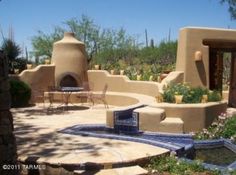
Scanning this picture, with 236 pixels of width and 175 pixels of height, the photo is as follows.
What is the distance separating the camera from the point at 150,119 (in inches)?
359

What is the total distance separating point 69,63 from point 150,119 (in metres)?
9.03

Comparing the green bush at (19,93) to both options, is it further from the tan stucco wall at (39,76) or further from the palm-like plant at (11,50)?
the palm-like plant at (11,50)

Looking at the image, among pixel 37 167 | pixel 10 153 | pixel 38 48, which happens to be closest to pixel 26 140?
pixel 37 167

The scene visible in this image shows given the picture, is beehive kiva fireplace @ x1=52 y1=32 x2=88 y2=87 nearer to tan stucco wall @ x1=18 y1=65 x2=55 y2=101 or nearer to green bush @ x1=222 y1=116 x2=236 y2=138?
tan stucco wall @ x1=18 y1=65 x2=55 y2=101

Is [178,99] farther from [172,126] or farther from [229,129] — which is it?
[229,129]

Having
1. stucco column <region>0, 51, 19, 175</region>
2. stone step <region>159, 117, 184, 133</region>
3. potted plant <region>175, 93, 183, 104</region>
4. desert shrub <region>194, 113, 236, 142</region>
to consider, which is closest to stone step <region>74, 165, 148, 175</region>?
stucco column <region>0, 51, 19, 175</region>

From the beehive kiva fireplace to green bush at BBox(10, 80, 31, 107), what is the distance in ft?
7.71

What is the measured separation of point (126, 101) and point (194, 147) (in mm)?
6709

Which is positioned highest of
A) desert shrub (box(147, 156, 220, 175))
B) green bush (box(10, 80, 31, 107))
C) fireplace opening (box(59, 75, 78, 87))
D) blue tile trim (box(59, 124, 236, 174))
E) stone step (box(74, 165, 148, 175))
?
fireplace opening (box(59, 75, 78, 87))

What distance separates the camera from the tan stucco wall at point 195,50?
43.1 ft

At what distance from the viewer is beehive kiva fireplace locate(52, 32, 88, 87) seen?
17359 mm

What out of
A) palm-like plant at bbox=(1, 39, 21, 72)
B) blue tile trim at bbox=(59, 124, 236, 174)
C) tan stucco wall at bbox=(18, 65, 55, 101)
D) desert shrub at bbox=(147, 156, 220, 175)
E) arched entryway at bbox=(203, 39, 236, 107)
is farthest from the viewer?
palm-like plant at bbox=(1, 39, 21, 72)

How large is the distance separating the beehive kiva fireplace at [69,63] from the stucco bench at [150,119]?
28.3 ft

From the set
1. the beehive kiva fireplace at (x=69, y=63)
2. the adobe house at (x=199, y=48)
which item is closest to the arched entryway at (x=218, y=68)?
the adobe house at (x=199, y=48)
